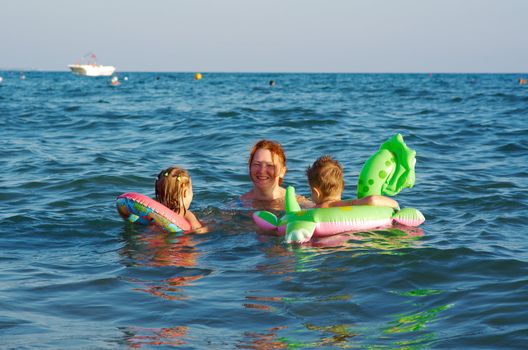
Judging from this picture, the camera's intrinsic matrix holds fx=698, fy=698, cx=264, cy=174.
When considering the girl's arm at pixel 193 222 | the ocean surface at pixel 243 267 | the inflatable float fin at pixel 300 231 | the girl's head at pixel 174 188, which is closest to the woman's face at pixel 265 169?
the ocean surface at pixel 243 267

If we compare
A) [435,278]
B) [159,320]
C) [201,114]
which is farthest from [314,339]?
[201,114]

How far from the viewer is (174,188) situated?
6.70 meters

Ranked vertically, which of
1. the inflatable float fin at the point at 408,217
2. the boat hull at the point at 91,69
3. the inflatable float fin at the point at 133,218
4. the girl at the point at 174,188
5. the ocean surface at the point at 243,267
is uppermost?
the boat hull at the point at 91,69

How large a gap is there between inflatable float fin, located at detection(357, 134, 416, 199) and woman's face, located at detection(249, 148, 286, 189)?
1.05m

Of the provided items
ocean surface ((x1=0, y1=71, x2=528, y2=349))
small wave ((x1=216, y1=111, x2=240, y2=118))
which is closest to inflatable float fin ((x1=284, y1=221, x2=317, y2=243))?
ocean surface ((x1=0, y1=71, x2=528, y2=349))

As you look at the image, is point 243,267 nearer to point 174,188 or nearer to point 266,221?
point 266,221

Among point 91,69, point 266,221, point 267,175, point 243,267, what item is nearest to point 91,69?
point 91,69

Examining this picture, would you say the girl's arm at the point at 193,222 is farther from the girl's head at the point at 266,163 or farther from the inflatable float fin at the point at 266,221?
the girl's head at the point at 266,163

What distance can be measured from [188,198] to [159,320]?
2.48 m

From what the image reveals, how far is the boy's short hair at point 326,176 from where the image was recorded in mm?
6380

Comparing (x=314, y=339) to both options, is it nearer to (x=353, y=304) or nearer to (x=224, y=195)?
(x=353, y=304)

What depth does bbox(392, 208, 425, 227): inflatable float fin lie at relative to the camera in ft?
21.7

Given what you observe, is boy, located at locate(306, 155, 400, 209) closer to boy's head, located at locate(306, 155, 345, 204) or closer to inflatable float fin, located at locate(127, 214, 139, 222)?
boy's head, located at locate(306, 155, 345, 204)

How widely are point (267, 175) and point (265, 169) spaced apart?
73mm
